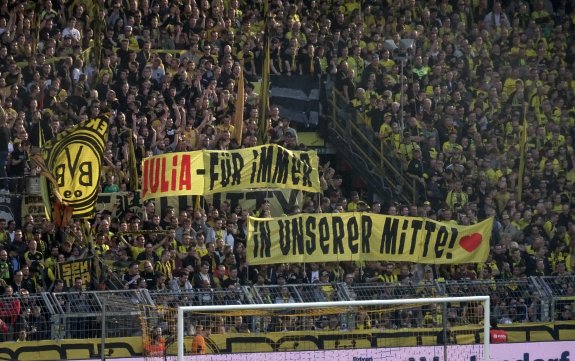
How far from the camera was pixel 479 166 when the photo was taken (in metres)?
27.3

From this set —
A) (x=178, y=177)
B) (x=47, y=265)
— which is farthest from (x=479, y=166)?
(x=47, y=265)

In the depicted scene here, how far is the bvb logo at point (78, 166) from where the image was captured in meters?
21.9

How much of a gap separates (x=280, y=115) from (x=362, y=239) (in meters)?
5.55

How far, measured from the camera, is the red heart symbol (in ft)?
76.5

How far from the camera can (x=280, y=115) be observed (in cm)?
2770

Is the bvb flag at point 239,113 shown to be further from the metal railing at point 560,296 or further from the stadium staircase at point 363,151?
the metal railing at point 560,296

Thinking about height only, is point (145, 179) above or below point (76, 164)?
below

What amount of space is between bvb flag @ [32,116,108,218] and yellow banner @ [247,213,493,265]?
238cm

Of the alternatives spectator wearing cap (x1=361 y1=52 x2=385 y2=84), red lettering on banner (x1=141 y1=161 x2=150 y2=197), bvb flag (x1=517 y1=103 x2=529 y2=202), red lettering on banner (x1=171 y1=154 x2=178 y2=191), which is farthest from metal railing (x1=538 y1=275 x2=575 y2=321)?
spectator wearing cap (x1=361 y1=52 x2=385 y2=84)

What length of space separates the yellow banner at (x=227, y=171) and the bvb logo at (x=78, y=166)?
78cm

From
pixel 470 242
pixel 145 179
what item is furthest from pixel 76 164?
pixel 470 242

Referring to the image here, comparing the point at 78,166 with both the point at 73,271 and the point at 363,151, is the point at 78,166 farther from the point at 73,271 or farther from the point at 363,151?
the point at 363,151

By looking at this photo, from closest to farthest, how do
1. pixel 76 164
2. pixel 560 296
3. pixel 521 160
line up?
pixel 76 164 < pixel 560 296 < pixel 521 160

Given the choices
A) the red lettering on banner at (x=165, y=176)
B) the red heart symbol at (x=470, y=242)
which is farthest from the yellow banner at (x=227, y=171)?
the red heart symbol at (x=470, y=242)
